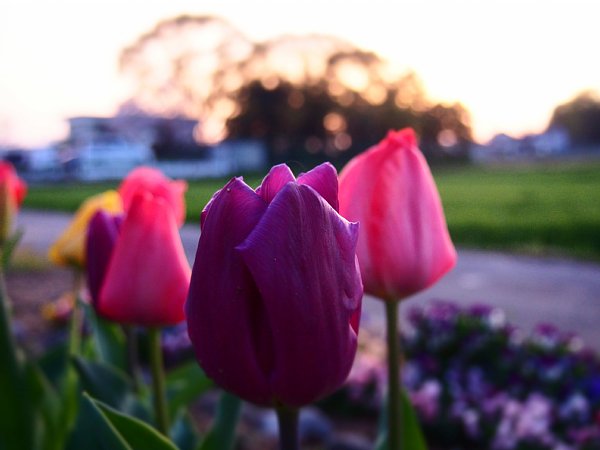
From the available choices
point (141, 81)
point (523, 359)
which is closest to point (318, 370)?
point (523, 359)

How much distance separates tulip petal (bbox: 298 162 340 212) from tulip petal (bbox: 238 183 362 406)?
1.0 inches

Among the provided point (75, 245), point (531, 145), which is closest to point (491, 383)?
point (75, 245)

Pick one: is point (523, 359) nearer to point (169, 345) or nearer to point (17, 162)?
point (169, 345)

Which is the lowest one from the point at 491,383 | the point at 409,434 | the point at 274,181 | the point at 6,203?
the point at 491,383

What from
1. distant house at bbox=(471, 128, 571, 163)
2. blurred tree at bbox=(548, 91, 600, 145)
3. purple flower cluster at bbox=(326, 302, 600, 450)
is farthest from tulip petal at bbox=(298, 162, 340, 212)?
distant house at bbox=(471, 128, 571, 163)

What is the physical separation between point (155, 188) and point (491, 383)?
7.41 ft

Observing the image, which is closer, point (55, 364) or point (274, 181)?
point (274, 181)

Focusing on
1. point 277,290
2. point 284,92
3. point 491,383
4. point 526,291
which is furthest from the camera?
point 284,92

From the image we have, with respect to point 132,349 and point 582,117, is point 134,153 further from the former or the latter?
point 582,117

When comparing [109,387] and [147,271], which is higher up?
[147,271]

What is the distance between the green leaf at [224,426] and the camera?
2.61 ft

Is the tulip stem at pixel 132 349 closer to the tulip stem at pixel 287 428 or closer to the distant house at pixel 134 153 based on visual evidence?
the tulip stem at pixel 287 428

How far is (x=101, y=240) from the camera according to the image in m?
0.81

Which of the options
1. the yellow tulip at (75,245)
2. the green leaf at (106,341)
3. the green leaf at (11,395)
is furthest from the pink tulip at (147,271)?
the yellow tulip at (75,245)
